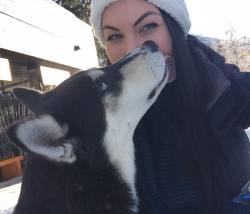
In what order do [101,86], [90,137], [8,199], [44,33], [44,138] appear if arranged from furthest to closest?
[44,33], [8,199], [101,86], [90,137], [44,138]

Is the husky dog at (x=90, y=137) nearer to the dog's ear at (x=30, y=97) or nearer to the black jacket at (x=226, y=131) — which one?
the dog's ear at (x=30, y=97)

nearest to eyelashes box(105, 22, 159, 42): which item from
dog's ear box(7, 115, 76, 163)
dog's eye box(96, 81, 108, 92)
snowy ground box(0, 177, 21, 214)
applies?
dog's eye box(96, 81, 108, 92)

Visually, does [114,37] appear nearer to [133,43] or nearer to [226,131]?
[133,43]

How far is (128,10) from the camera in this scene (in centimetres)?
217

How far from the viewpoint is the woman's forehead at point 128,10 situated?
2162 millimetres

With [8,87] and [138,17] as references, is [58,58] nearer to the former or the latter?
[8,87]

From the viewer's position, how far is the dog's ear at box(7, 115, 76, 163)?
5.89 feet

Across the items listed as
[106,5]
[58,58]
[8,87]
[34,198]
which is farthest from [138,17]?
[58,58]

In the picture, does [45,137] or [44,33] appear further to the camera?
[44,33]

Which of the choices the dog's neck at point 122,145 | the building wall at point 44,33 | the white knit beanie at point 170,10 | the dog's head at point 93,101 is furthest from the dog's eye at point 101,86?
the building wall at point 44,33

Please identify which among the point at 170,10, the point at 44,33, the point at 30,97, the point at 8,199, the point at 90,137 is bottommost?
the point at 8,199

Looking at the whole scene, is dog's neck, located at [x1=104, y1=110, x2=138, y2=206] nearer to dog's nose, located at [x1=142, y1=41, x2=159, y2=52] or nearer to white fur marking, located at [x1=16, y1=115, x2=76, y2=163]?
white fur marking, located at [x1=16, y1=115, x2=76, y2=163]

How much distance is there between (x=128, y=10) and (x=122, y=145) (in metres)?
0.63

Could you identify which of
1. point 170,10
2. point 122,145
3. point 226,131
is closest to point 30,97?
point 122,145
